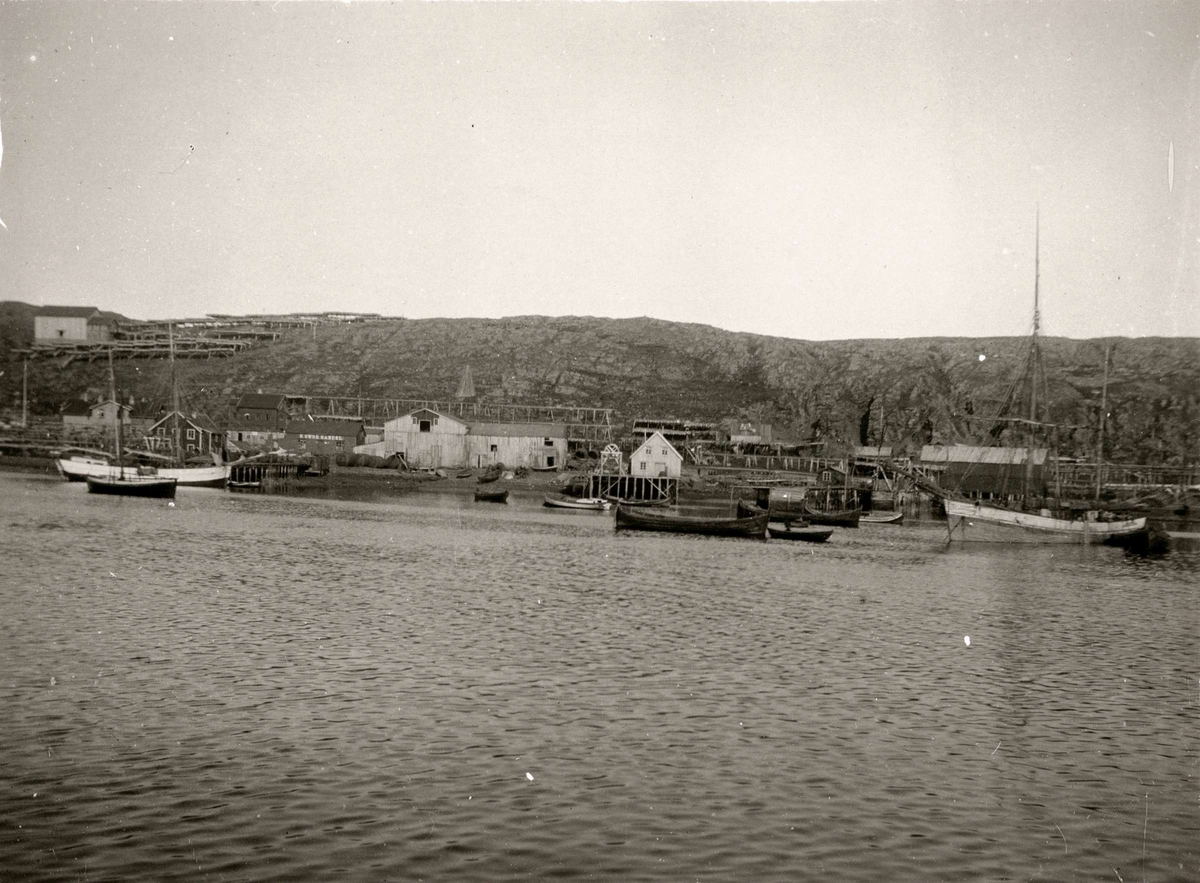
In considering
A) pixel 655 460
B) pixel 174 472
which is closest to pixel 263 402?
pixel 174 472

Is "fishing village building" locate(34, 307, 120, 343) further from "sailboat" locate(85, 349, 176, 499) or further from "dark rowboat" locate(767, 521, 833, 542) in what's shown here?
"dark rowboat" locate(767, 521, 833, 542)

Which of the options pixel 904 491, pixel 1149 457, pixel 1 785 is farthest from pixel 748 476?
pixel 1 785

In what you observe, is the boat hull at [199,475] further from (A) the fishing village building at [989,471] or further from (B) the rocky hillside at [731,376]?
(A) the fishing village building at [989,471]

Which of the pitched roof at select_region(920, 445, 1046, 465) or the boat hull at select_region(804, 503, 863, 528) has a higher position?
the pitched roof at select_region(920, 445, 1046, 465)

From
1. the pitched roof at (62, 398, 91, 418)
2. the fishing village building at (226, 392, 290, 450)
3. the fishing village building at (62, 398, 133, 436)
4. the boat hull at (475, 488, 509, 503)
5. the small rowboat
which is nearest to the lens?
the small rowboat

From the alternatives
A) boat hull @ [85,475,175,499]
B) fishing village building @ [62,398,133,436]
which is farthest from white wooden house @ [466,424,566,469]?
fishing village building @ [62,398,133,436]

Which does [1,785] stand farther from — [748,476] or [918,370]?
[918,370]
